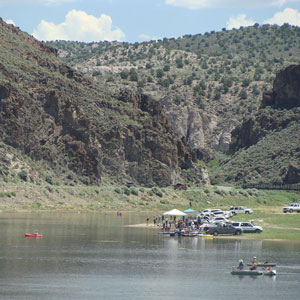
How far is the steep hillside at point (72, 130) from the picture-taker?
13162cm

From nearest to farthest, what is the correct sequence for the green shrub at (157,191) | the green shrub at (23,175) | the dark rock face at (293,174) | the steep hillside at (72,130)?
1. the green shrub at (23,175)
2. the steep hillside at (72,130)
3. the green shrub at (157,191)
4. the dark rock face at (293,174)

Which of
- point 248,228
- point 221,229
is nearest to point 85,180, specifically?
point 248,228

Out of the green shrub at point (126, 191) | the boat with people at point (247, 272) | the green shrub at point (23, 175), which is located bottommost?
the boat with people at point (247, 272)

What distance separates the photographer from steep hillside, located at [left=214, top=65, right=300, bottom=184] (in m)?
168

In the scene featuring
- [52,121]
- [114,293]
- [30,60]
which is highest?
[30,60]

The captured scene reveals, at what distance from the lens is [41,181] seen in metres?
125

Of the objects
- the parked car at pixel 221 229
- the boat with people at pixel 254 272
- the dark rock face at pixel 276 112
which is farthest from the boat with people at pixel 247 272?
the dark rock face at pixel 276 112

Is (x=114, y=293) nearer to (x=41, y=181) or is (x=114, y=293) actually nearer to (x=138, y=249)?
(x=138, y=249)

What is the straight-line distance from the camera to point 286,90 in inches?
7559

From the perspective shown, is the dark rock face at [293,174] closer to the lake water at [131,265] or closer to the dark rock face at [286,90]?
the dark rock face at [286,90]

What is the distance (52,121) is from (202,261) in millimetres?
87568

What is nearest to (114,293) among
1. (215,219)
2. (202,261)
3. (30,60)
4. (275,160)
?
(202,261)

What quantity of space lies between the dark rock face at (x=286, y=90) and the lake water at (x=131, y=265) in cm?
11749

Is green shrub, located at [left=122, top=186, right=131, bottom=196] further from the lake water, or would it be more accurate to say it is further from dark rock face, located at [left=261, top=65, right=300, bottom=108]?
dark rock face, located at [left=261, top=65, right=300, bottom=108]
